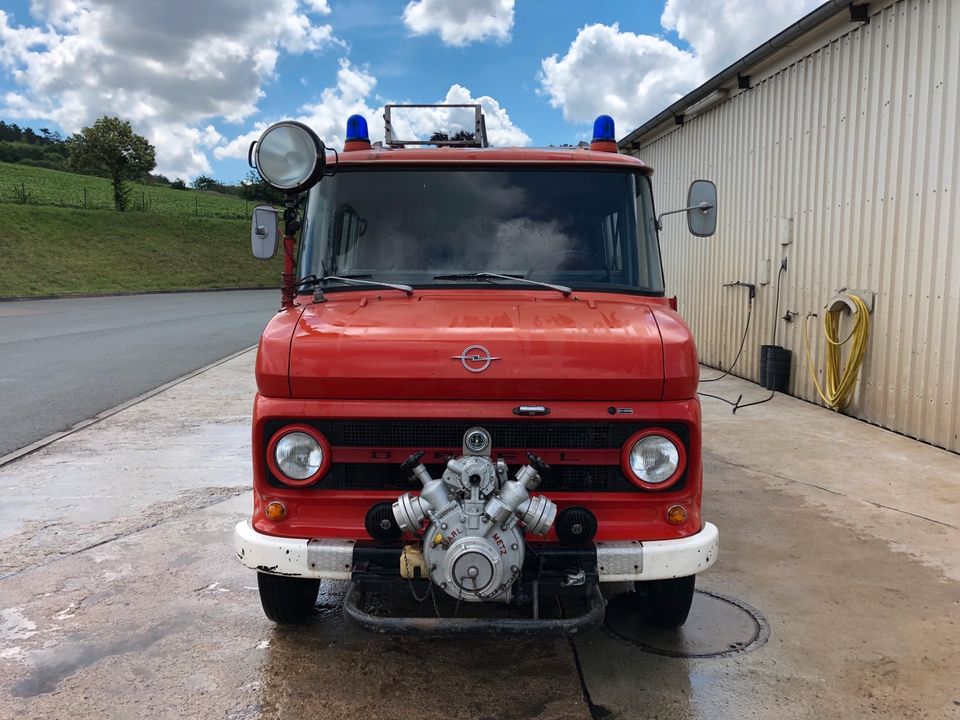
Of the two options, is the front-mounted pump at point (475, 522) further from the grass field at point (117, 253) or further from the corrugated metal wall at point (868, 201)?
the grass field at point (117, 253)

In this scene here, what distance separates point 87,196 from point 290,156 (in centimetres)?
5181

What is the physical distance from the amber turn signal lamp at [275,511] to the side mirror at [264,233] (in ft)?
5.44

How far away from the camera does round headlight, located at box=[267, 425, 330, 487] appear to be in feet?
10.0

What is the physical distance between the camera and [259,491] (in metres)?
3.13

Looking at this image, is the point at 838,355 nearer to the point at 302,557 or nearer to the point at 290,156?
the point at 290,156

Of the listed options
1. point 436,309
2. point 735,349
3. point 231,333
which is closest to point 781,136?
point 735,349

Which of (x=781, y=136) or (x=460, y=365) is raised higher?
(x=781, y=136)

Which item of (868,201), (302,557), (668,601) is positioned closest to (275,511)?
(302,557)

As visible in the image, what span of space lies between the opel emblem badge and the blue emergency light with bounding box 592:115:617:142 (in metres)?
1.98

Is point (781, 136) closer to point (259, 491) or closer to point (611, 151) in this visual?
point (611, 151)

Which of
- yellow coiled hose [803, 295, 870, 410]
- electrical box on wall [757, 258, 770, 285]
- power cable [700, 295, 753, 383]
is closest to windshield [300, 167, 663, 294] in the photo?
yellow coiled hose [803, 295, 870, 410]

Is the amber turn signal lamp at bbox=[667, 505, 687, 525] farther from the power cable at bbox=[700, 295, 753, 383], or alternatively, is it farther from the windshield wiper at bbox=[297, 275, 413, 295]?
the power cable at bbox=[700, 295, 753, 383]

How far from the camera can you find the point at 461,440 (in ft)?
9.88

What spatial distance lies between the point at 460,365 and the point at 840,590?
2624mm
